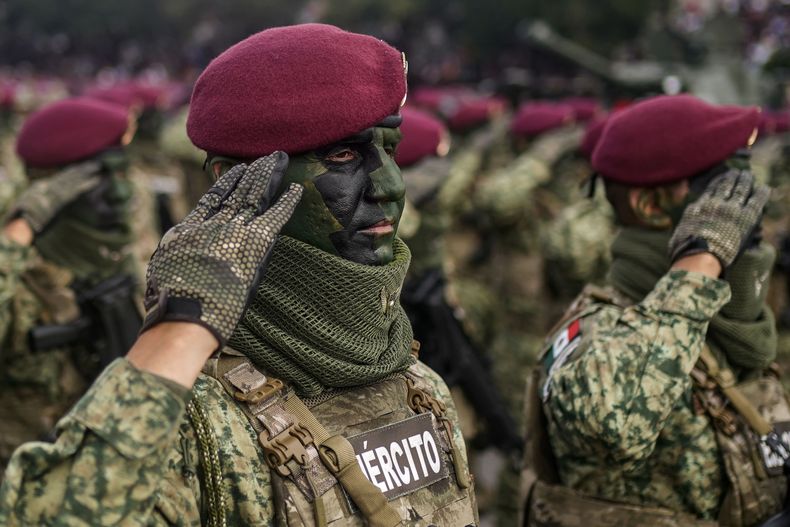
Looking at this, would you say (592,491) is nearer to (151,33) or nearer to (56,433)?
(56,433)

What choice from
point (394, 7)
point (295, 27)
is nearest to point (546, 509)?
point (295, 27)

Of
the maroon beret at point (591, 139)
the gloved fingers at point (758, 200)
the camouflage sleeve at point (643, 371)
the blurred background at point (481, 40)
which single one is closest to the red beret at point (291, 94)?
the camouflage sleeve at point (643, 371)

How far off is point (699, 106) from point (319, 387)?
1.82 m

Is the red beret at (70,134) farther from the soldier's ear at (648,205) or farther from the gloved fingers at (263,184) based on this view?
the gloved fingers at (263,184)

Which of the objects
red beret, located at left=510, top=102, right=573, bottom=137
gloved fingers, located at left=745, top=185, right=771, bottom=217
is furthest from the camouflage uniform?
red beret, located at left=510, top=102, right=573, bottom=137

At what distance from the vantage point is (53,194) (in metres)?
4.66

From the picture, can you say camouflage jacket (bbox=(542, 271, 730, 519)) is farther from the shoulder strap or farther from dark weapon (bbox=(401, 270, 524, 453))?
dark weapon (bbox=(401, 270, 524, 453))

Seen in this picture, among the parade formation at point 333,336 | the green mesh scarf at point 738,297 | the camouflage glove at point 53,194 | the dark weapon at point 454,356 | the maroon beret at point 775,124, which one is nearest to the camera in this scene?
the parade formation at point 333,336

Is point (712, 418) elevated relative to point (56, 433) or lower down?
lower down

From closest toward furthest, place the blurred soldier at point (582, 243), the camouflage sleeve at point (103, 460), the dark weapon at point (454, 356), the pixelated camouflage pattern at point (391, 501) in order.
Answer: the camouflage sleeve at point (103, 460)
the pixelated camouflage pattern at point (391, 501)
the dark weapon at point (454, 356)
the blurred soldier at point (582, 243)

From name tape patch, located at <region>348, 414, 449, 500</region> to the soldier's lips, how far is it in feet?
1.40

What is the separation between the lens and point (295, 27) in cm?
228

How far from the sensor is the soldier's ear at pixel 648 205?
3.30m

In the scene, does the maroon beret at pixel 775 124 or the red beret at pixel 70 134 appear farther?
the maroon beret at pixel 775 124
